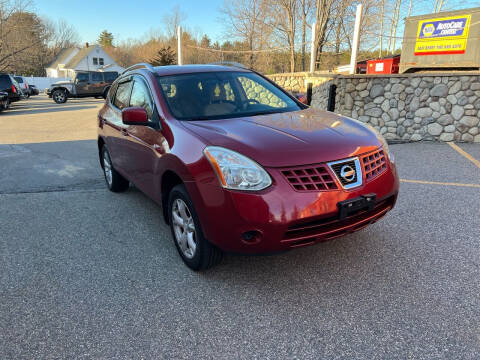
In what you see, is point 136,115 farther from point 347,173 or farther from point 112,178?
point 112,178

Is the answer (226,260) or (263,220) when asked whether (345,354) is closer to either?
(263,220)

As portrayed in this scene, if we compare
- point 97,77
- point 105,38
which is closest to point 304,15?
point 97,77

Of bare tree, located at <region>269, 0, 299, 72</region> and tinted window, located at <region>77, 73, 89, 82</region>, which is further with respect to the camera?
tinted window, located at <region>77, 73, 89, 82</region>

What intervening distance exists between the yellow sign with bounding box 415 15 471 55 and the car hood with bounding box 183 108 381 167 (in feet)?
40.0

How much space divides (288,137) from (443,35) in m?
13.4

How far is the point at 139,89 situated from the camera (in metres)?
4.12

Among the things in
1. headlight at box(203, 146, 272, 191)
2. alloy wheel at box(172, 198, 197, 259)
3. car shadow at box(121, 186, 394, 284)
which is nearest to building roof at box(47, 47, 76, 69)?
alloy wheel at box(172, 198, 197, 259)

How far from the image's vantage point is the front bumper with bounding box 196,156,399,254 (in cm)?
248

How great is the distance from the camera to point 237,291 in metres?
2.89

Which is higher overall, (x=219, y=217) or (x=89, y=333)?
(x=219, y=217)

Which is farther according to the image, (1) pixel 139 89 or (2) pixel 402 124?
(2) pixel 402 124

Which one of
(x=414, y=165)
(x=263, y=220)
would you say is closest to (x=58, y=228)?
(x=263, y=220)

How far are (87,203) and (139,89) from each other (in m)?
1.86

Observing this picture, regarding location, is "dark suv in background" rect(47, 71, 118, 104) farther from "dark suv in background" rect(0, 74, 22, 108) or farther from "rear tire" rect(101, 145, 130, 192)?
"rear tire" rect(101, 145, 130, 192)
